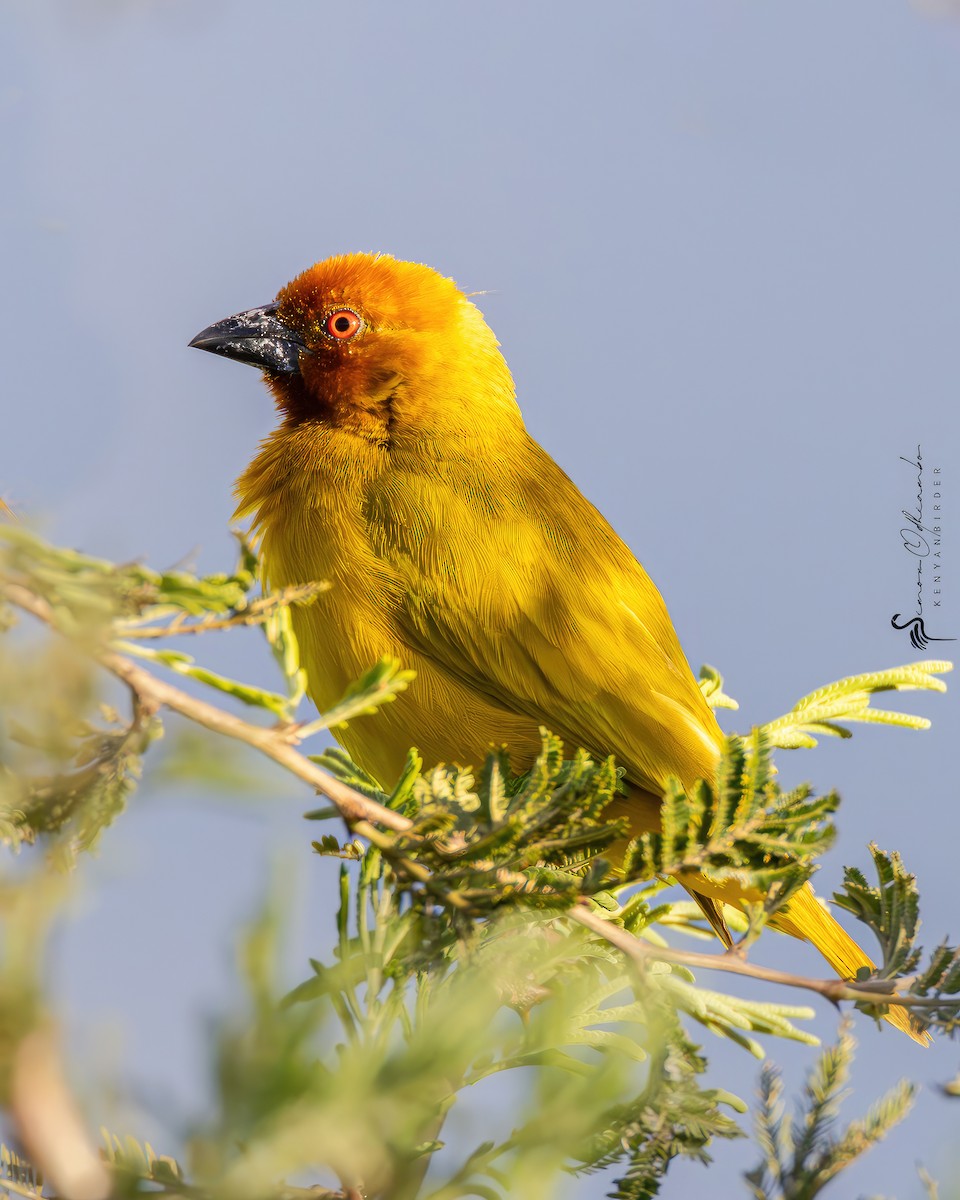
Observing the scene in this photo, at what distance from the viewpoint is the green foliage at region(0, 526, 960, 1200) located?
0.71m

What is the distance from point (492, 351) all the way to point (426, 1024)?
252 centimetres

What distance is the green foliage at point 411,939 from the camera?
709mm

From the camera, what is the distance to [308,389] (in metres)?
2.93

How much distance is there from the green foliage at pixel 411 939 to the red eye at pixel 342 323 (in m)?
1.69

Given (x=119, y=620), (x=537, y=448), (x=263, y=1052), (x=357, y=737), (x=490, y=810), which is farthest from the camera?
(x=537, y=448)

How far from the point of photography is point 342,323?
300 cm

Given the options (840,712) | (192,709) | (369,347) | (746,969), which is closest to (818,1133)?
(746,969)

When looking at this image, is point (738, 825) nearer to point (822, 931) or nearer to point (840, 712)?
point (840, 712)

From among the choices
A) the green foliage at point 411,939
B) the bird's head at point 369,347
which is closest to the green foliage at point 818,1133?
the green foliage at point 411,939

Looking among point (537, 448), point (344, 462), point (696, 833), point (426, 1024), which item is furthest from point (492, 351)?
point (426, 1024)

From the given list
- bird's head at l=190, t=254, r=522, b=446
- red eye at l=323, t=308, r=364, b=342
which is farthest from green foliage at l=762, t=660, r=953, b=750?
red eye at l=323, t=308, r=364, b=342

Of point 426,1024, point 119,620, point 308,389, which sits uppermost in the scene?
point 308,389

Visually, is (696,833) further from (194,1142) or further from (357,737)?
(357,737)

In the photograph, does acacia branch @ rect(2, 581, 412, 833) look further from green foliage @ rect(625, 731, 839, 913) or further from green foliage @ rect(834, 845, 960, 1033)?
green foliage @ rect(834, 845, 960, 1033)
